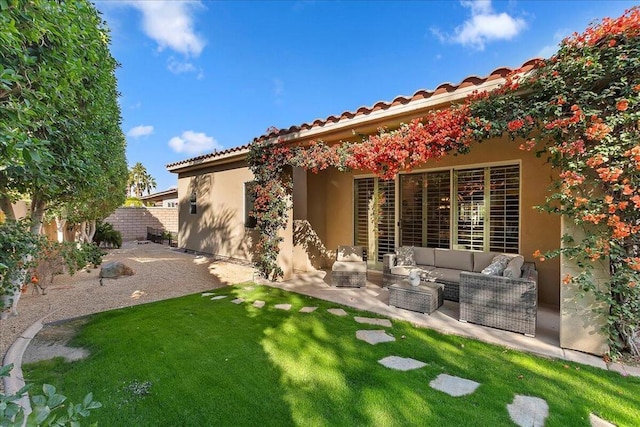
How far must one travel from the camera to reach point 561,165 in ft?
13.8

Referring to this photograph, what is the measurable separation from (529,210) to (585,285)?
3.24 m

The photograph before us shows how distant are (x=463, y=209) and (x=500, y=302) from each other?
3.31m

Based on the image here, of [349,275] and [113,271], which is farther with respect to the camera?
[113,271]

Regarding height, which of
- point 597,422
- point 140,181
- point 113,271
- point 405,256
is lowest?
point 597,422

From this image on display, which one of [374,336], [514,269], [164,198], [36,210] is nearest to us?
[374,336]

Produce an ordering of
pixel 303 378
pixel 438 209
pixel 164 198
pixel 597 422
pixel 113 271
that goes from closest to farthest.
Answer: pixel 597 422, pixel 303 378, pixel 438 209, pixel 113 271, pixel 164 198

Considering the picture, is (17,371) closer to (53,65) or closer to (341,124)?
(53,65)

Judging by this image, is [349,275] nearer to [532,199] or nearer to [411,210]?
[411,210]

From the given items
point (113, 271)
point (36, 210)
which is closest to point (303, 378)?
point (36, 210)

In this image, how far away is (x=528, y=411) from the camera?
10.1 feet

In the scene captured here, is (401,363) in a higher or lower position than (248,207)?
lower

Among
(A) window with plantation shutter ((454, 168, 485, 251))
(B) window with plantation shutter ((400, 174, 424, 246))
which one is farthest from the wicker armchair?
(B) window with plantation shutter ((400, 174, 424, 246))

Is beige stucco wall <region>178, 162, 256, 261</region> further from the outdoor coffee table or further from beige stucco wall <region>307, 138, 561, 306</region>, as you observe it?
beige stucco wall <region>307, 138, 561, 306</region>

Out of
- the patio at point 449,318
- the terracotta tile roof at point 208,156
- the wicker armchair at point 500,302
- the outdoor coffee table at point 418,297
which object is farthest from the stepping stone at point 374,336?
the terracotta tile roof at point 208,156
